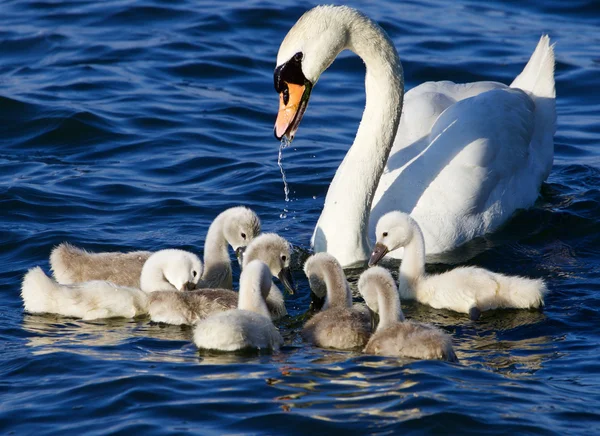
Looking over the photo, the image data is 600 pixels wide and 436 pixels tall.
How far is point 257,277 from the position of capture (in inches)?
314

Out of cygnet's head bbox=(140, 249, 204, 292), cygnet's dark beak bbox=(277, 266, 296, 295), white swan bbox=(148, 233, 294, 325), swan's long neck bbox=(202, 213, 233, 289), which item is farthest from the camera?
swan's long neck bbox=(202, 213, 233, 289)

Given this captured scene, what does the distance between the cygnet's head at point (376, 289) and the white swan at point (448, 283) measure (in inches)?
38.8

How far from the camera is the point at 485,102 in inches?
449

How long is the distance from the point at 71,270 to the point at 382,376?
310 cm

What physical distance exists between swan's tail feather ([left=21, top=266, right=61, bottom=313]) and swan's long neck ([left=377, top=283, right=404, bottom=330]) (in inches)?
93.3

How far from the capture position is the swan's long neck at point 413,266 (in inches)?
365

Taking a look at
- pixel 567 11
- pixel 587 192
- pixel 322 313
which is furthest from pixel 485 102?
pixel 567 11

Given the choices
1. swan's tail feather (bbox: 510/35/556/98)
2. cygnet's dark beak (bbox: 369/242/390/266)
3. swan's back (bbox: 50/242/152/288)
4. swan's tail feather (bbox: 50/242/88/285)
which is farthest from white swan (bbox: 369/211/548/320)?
swan's tail feather (bbox: 510/35/556/98)

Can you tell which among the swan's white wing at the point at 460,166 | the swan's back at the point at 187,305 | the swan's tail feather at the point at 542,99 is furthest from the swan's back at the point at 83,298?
the swan's tail feather at the point at 542,99

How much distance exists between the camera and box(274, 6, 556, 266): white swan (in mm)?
9906

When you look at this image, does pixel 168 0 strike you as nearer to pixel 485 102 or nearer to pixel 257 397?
pixel 485 102

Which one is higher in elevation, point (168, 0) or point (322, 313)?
point (168, 0)

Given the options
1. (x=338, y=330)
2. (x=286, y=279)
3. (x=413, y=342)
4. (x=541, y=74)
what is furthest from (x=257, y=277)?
(x=541, y=74)

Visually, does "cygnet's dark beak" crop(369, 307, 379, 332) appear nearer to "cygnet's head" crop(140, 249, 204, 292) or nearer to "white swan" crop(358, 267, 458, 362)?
"white swan" crop(358, 267, 458, 362)
